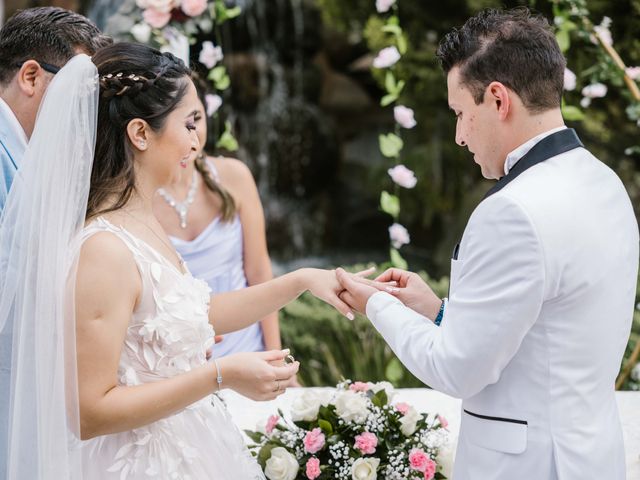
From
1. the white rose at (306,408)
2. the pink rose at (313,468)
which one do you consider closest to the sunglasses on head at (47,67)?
the white rose at (306,408)

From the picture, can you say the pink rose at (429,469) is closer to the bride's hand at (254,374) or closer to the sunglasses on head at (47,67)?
the bride's hand at (254,374)

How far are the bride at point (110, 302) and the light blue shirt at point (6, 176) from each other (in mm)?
69

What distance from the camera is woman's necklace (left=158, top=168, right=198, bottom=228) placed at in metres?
3.94

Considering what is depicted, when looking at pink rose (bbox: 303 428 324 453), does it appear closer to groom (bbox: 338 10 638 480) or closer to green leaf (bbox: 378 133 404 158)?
groom (bbox: 338 10 638 480)

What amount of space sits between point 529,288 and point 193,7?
3.04 metres

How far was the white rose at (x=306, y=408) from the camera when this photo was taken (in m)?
2.86

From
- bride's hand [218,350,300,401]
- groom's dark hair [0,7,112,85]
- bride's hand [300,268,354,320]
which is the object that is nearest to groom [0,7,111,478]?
groom's dark hair [0,7,112,85]

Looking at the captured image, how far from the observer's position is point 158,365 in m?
2.34

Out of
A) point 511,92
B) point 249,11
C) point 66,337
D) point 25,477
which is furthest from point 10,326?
point 249,11

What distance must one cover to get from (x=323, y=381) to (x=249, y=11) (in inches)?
237

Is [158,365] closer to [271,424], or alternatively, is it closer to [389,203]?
[271,424]

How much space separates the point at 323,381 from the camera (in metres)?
6.07

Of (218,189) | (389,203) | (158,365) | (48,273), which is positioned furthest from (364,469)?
(389,203)

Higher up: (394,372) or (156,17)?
(156,17)
